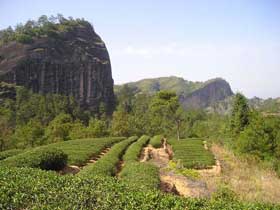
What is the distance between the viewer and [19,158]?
1520cm

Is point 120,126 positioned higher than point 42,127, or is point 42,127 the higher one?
point 42,127

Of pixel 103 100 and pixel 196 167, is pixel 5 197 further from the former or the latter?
pixel 103 100

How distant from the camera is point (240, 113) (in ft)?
128

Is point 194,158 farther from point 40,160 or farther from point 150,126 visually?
point 150,126

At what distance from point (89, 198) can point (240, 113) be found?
33.2 m

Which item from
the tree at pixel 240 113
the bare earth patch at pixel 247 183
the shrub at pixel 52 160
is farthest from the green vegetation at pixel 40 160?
the tree at pixel 240 113

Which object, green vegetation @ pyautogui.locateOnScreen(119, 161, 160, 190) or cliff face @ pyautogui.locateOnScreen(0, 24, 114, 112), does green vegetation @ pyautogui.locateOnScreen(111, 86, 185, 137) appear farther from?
cliff face @ pyautogui.locateOnScreen(0, 24, 114, 112)

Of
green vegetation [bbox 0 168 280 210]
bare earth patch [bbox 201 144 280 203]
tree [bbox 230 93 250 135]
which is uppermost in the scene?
tree [bbox 230 93 250 135]

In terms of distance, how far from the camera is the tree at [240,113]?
38844 mm

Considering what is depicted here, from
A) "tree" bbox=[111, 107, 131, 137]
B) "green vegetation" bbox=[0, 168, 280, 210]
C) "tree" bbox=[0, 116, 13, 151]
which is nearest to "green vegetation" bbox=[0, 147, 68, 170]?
"green vegetation" bbox=[0, 168, 280, 210]

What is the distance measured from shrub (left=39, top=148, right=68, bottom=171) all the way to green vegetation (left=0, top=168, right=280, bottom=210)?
23.2ft

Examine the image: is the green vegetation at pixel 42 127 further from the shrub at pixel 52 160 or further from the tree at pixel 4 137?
the shrub at pixel 52 160

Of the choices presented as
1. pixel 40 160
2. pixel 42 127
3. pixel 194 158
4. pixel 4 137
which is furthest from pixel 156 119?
pixel 40 160

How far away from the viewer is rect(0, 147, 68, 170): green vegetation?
1466cm
